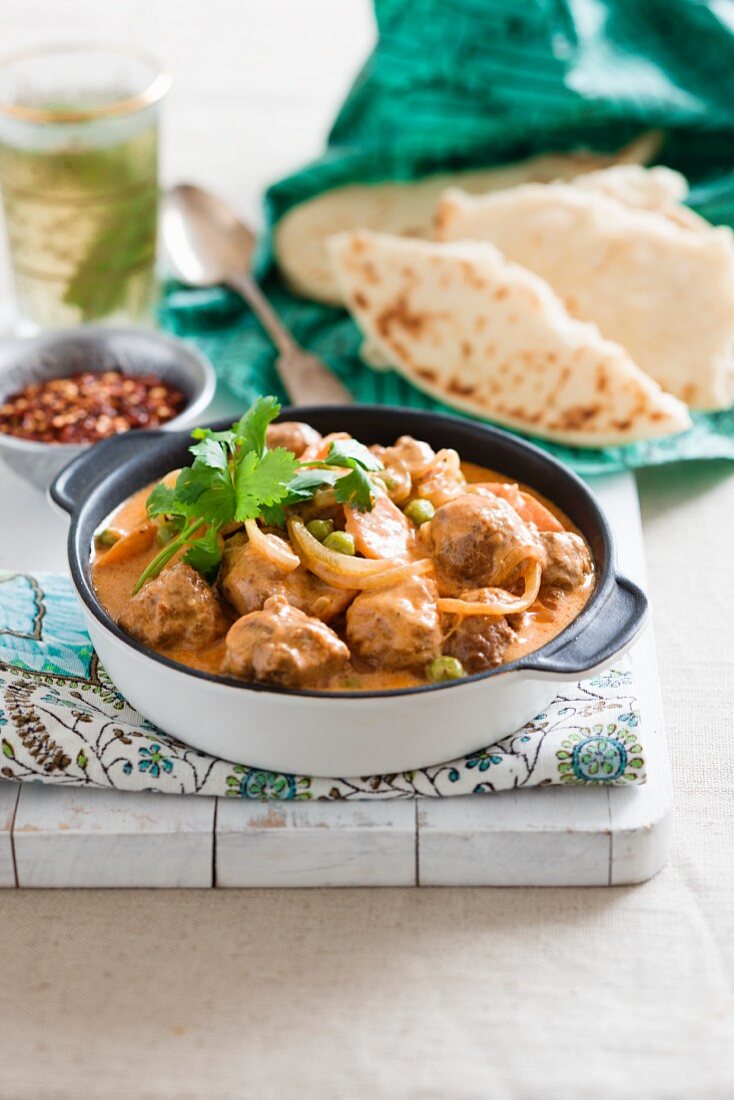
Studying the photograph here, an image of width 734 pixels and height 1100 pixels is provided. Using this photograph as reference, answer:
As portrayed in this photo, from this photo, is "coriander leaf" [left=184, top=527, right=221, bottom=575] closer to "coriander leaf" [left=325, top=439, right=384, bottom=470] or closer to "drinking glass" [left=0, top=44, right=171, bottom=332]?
"coriander leaf" [left=325, top=439, right=384, bottom=470]

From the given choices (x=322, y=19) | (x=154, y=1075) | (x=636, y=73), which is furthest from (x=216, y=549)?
(x=322, y=19)

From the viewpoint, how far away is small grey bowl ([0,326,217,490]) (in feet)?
18.9

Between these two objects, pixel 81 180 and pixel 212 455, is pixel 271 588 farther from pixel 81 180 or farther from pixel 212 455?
pixel 81 180

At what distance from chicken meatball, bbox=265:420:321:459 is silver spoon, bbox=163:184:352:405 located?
1467 mm

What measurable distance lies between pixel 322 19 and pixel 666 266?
5.28 m

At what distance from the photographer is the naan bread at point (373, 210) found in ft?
22.1

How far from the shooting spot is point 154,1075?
131 inches

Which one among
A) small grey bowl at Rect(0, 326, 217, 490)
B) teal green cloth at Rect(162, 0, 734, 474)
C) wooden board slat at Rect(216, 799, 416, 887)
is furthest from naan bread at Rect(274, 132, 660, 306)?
wooden board slat at Rect(216, 799, 416, 887)

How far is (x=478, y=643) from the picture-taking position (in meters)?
3.83

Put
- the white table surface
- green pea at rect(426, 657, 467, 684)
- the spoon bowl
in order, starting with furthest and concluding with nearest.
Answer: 1. the spoon bowl
2. green pea at rect(426, 657, 467, 684)
3. the white table surface

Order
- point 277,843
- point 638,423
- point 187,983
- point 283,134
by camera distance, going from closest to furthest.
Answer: point 187,983
point 277,843
point 638,423
point 283,134

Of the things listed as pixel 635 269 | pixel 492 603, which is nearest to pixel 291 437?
pixel 492 603

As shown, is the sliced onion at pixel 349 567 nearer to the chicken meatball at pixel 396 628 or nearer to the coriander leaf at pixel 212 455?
the chicken meatball at pixel 396 628

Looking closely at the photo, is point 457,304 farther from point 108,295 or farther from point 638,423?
point 108,295
